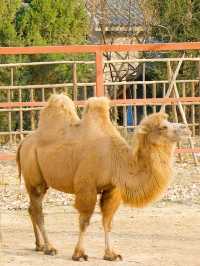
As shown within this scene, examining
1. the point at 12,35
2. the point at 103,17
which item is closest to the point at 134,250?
the point at 12,35

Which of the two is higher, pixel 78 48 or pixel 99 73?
pixel 78 48

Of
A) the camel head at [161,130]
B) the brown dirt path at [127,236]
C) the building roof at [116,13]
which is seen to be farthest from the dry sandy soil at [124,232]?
the building roof at [116,13]

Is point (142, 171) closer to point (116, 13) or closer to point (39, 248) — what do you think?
point (39, 248)

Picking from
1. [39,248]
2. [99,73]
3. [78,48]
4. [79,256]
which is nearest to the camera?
[79,256]

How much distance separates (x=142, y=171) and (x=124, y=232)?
1.78 metres

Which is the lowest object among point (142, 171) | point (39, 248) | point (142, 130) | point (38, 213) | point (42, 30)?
point (39, 248)

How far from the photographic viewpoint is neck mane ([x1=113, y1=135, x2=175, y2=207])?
23.7 ft

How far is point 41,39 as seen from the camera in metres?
22.2

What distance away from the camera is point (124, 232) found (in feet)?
29.7

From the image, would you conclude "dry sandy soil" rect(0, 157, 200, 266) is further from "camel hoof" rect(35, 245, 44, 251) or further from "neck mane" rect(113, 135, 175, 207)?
"neck mane" rect(113, 135, 175, 207)

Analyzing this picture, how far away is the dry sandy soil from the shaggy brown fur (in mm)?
273

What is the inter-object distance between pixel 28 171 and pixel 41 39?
14.4 metres

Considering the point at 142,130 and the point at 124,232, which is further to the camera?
the point at 124,232

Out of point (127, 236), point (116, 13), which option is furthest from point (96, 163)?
point (116, 13)
